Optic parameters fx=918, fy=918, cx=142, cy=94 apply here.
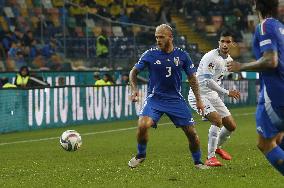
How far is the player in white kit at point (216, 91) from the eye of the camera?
14.4 metres

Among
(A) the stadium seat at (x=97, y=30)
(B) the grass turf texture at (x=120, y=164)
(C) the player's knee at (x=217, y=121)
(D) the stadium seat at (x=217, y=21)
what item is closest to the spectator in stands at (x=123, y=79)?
(A) the stadium seat at (x=97, y=30)

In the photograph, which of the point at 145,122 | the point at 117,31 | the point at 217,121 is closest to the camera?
the point at 145,122

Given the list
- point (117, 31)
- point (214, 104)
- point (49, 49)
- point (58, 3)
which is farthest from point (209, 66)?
point (117, 31)

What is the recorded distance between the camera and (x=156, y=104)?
43.8ft

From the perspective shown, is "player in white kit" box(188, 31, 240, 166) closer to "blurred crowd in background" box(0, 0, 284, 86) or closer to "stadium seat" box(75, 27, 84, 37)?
"blurred crowd in background" box(0, 0, 284, 86)

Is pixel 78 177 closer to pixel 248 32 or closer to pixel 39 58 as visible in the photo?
pixel 39 58

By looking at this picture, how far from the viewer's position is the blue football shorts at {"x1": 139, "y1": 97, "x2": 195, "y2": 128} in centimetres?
1319

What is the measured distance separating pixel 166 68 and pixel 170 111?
0.62 metres

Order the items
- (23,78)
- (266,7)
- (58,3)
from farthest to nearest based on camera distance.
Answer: (58,3), (23,78), (266,7)

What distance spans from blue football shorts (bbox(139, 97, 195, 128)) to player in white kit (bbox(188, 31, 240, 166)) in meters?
1.05

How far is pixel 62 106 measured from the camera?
24.5m

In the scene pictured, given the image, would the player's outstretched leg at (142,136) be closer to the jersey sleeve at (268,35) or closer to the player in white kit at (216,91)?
the player in white kit at (216,91)

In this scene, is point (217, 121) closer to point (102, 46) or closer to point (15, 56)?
point (15, 56)

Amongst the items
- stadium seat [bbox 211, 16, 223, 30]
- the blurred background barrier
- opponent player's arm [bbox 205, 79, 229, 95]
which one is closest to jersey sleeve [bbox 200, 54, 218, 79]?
opponent player's arm [bbox 205, 79, 229, 95]
